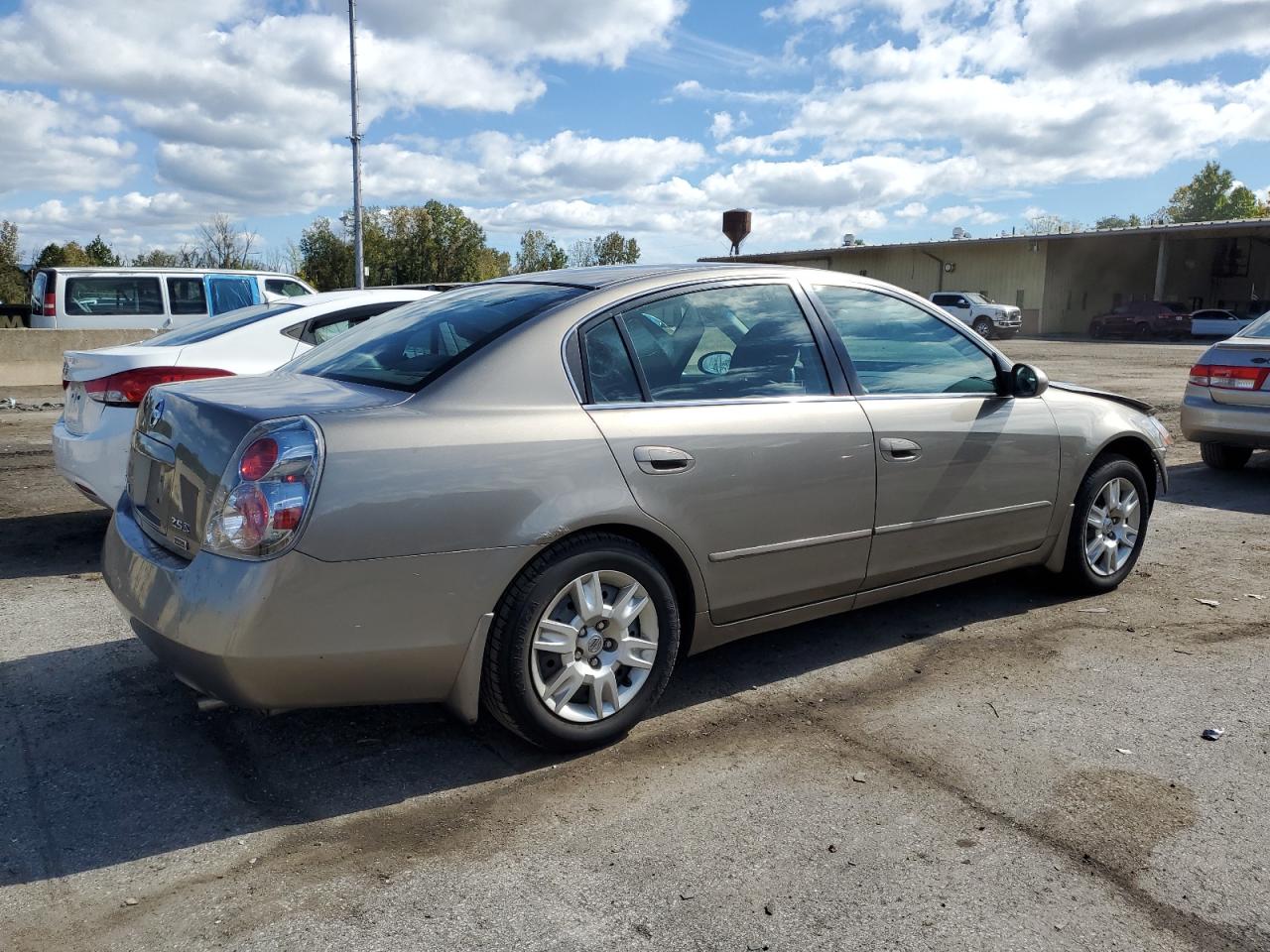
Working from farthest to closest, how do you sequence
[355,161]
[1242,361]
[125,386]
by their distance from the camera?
[355,161]
[1242,361]
[125,386]

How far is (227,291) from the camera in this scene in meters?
16.5

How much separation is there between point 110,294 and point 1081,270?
40746mm

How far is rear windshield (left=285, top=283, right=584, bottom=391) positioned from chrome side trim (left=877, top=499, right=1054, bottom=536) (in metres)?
1.52

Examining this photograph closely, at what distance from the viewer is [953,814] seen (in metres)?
3.14

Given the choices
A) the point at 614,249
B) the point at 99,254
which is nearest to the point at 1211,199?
the point at 614,249

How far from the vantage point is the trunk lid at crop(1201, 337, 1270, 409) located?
8477mm

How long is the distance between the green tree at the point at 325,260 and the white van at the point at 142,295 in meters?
45.0

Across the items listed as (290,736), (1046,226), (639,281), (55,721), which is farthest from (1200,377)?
(1046,226)

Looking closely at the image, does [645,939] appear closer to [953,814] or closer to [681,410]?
[953,814]

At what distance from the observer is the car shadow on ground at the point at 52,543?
5781 millimetres

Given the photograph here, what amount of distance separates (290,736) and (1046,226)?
5630 cm

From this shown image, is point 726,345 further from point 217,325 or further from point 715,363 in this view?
point 217,325

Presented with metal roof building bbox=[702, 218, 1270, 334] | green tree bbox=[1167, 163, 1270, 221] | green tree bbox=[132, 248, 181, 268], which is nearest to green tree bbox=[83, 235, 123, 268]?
green tree bbox=[132, 248, 181, 268]

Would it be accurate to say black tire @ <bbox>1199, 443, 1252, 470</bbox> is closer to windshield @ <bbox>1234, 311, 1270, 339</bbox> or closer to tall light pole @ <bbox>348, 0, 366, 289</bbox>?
windshield @ <bbox>1234, 311, 1270, 339</bbox>
